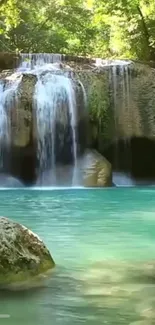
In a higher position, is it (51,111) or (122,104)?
(122,104)

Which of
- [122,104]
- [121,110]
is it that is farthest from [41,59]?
[121,110]

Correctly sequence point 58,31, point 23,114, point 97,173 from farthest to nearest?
1. point 58,31
2. point 23,114
3. point 97,173

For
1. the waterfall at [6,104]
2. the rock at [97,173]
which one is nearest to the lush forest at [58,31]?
the waterfall at [6,104]

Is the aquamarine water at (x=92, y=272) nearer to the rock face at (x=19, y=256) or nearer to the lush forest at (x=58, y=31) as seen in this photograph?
the rock face at (x=19, y=256)

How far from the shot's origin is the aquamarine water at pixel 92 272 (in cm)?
404

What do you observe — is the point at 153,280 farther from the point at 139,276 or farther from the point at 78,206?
the point at 78,206

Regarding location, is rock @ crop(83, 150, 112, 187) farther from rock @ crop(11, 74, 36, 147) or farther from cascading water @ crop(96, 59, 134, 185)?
rock @ crop(11, 74, 36, 147)

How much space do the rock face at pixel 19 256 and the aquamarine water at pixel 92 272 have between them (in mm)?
204

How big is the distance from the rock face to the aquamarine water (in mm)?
204

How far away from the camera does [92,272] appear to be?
541 centimetres

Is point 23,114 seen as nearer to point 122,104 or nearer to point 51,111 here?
point 51,111

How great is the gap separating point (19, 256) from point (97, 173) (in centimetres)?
1540

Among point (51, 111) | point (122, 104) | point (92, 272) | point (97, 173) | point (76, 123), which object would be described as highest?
point (122, 104)

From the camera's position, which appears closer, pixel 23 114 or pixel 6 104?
pixel 23 114
